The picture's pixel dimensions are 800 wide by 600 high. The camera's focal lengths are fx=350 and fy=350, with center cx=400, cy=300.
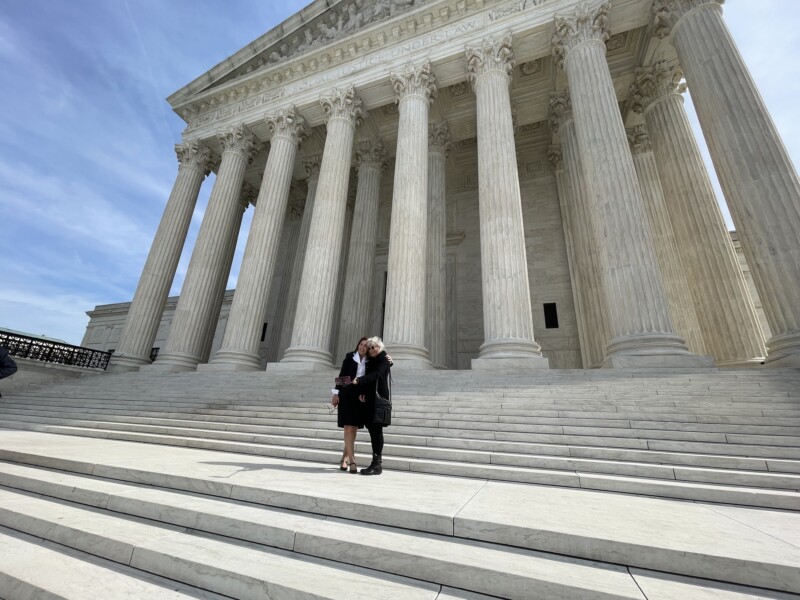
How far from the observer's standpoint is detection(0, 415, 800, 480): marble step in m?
4.51

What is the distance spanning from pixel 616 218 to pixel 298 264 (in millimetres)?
15922

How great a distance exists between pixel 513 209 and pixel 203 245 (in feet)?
48.6

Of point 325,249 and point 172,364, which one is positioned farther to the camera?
point 172,364

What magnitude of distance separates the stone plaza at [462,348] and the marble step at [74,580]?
1.0 inches

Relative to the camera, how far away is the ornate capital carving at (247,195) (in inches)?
944

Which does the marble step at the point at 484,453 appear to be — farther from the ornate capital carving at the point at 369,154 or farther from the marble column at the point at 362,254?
the ornate capital carving at the point at 369,154

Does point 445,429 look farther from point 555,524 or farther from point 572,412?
point 555,524

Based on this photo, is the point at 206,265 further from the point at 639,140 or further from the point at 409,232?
the point at 639,140

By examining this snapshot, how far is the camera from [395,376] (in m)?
10.7

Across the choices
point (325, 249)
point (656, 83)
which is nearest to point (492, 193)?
point (325, 249)

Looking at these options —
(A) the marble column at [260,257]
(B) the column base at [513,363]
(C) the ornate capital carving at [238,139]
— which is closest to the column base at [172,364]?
(A) the marble column at [260,257]

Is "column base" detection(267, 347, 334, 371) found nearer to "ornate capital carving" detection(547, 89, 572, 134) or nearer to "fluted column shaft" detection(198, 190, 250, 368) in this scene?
"fluted column shaft" detection(198, 190, 250, 368)

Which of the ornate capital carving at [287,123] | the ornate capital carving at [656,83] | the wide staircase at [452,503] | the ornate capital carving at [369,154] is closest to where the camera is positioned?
the wide staircase at [452,503]

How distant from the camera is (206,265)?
17.3 metres
